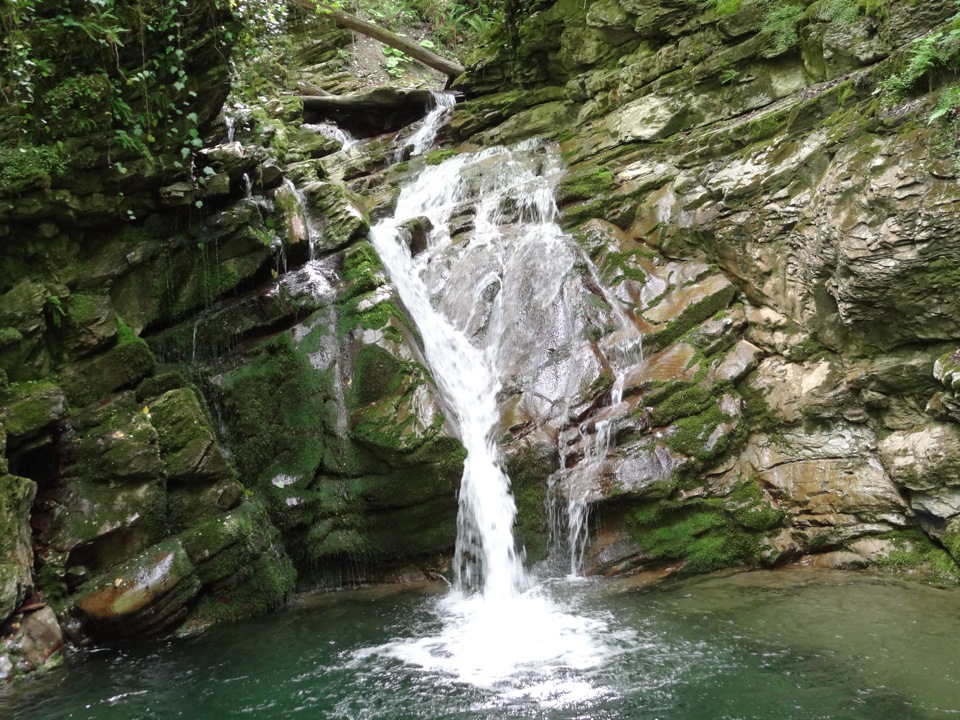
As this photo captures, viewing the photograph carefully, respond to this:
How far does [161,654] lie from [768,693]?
5.08 metres

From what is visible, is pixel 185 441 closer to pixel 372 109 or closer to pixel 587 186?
pixel 587 186

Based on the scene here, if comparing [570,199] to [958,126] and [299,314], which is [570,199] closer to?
[299,314]

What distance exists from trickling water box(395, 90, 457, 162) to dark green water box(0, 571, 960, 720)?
33.6 ft

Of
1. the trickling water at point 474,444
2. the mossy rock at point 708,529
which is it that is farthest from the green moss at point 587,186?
the mossy rock at point 708,529

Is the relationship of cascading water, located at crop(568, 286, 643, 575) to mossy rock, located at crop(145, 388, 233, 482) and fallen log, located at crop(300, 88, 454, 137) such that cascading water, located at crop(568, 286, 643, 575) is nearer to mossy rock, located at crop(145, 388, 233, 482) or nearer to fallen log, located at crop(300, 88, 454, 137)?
mossy rock, located at crop(145, 388, 233, 482)

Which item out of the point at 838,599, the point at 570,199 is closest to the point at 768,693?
the point at 838,599

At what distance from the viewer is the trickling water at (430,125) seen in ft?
46.6

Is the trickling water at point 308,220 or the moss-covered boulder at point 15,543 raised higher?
the trickling water at point 308,220

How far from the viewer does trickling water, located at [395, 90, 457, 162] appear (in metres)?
14.2

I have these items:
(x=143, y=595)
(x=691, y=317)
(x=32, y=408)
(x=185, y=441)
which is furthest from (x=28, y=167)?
(x=691, y=317)

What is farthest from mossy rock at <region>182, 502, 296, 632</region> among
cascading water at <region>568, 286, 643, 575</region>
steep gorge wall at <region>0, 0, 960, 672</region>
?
cascading water at <region>568, 286, 643, 575</region>

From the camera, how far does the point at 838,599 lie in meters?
6.08

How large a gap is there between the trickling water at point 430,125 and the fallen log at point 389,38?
0.68 metres

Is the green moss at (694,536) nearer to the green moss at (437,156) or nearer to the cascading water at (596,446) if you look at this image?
the cascading water at (596,446)
